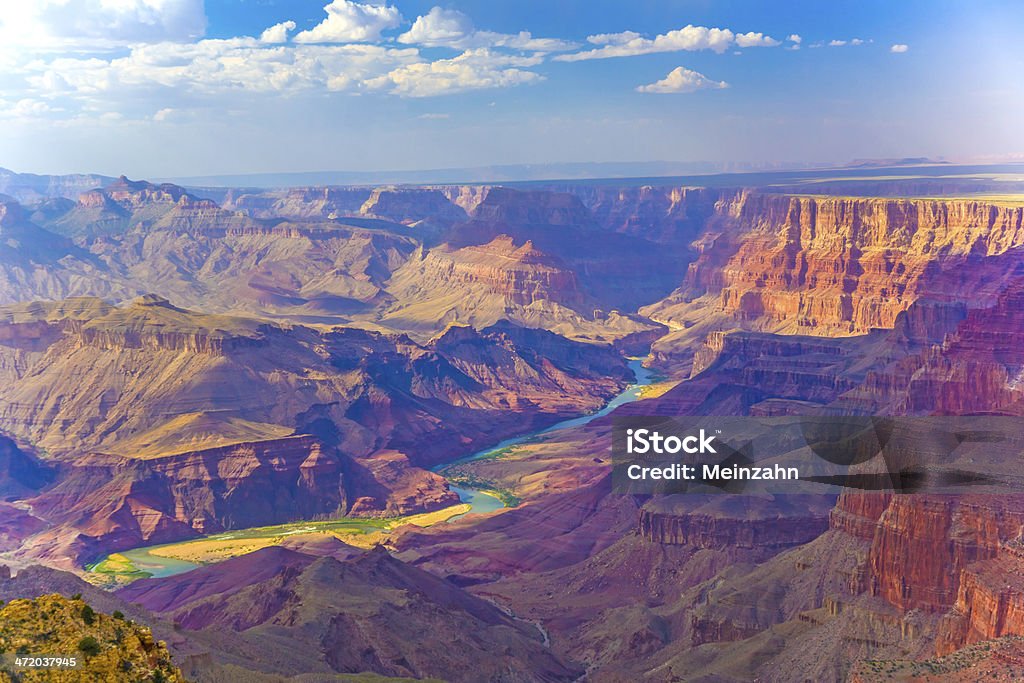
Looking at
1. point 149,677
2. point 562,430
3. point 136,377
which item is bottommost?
point 562,430

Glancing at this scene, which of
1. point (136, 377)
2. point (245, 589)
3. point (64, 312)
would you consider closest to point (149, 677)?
point (245, 589)

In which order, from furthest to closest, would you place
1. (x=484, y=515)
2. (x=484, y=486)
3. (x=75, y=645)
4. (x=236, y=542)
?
(x=484, y=486), (x=484, y=515), (x=236, y=542), (x=75, y=645)

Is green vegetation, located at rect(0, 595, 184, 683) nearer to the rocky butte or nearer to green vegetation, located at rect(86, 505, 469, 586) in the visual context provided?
the rocky butte

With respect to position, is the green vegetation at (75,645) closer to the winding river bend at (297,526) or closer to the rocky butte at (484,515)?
the rocky butte at (484,515)

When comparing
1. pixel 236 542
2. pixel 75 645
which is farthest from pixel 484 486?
pixel 75 645

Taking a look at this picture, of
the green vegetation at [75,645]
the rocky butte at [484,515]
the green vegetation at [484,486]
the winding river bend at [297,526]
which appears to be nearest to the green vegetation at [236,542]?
the winding river bend at [297,526]

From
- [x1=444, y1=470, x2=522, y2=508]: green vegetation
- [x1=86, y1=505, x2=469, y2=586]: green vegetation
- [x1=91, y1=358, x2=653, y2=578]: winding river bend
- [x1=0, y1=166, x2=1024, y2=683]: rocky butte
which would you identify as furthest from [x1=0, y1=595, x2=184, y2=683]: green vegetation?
[x1=444, y1=470, x2=522, y2=508]: green vegetation

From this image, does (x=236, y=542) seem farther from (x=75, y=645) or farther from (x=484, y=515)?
(x=75, y=645)

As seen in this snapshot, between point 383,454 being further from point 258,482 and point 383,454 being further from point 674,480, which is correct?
point 674,480

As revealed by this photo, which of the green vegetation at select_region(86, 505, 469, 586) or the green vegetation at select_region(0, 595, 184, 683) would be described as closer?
the green vegetation at select_region(0, 595, 184, 683)

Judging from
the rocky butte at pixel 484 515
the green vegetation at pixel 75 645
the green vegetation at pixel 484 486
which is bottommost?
the green vegetation at pixel 484 486

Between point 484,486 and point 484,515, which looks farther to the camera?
point 484,486
